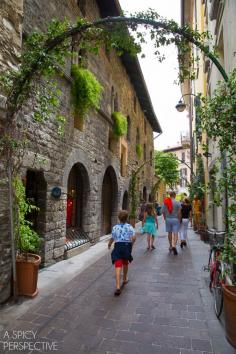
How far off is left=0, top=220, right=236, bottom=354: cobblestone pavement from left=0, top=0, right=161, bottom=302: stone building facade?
36.2 inches

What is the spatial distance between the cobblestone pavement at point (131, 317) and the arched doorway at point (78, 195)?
2.89 meters

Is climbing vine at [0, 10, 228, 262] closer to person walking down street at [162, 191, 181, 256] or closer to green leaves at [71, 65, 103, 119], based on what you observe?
green leaves at [71, 65, 103, 119]

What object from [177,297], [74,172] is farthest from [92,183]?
[177,297]

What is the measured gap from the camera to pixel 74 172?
8.59 m

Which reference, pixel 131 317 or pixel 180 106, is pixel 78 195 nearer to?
pixel 131 317

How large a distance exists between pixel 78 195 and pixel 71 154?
5.96ft

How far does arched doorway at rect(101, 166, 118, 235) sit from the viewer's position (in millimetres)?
11648

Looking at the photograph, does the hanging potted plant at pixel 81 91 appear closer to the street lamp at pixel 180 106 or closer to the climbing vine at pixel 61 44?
the climbing vine at pixel 61 44

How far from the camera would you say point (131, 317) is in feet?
12.4

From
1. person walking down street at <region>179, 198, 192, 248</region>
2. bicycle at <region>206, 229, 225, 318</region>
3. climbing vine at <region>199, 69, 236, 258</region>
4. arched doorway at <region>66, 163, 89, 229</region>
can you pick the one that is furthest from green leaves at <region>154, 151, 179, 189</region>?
climbing vine at <region>199, 69, 236, 258</region>

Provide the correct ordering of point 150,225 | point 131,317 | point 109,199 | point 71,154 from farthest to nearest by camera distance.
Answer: point 109,199 < point 150,225 < point 71,154 < point 131,317

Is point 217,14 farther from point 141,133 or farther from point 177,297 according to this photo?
point 141,133

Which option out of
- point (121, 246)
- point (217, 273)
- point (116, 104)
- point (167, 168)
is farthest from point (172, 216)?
point (167, 168)

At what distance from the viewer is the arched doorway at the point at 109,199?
11648 millimetres
